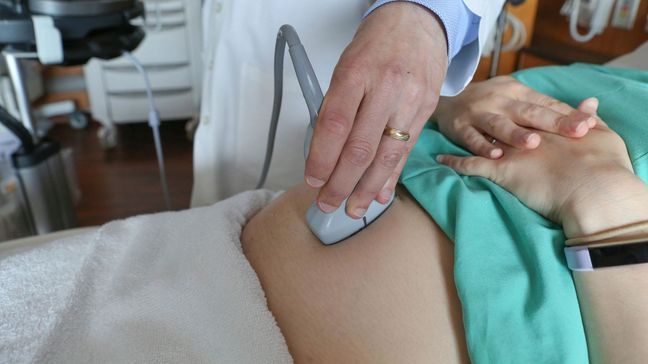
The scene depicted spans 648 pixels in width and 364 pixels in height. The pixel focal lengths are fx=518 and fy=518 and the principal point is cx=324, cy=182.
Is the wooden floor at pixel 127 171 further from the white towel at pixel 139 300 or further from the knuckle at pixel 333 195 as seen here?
the knuckle at pixel 333 195

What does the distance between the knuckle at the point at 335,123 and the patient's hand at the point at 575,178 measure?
9.3 inches

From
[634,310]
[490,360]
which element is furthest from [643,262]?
[490,360]

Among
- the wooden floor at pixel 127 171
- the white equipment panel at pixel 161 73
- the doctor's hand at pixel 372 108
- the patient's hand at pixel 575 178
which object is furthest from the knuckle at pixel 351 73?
the white equipment panel at pixel 161 73

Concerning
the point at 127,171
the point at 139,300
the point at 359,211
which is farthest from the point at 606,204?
the point at 127,171

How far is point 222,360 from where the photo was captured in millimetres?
518

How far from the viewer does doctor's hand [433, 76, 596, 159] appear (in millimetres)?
637

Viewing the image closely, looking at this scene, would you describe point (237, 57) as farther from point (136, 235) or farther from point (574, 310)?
point (574, 310)

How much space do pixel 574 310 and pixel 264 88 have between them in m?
0.75

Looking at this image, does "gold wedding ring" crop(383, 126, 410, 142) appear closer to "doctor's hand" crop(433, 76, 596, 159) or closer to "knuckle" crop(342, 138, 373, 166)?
"knuckle" crop(342, 138, 373, 166)

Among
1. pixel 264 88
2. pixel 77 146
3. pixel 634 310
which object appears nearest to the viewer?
pixel 634 310

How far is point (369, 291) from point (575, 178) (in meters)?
0.26

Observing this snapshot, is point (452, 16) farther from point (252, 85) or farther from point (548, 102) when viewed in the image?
point (252, 85)

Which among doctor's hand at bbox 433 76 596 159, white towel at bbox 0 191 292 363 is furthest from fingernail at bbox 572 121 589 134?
white towel at bbox 0 191 292 363

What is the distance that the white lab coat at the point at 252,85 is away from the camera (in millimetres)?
1024
